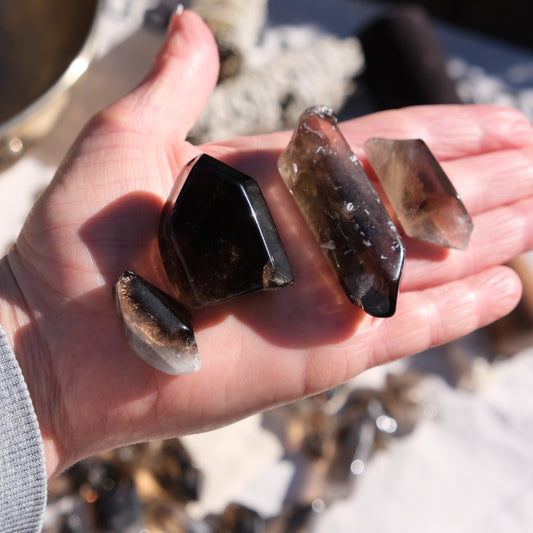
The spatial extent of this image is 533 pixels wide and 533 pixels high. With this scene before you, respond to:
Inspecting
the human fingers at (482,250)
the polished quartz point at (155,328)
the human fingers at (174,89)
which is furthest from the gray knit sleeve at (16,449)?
the human fingers at (482,250)

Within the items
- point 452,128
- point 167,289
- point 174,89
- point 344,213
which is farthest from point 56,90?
point 452,128

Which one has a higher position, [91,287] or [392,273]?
[91,287]

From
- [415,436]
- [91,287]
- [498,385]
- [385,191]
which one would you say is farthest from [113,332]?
[498,385]

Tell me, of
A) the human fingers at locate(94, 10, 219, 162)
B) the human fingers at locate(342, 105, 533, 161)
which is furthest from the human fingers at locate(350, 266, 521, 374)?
the human fingers at locate(94, 10, 219, 162)

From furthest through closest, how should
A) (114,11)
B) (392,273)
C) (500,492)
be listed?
(114,11), (500,492), (392,273)

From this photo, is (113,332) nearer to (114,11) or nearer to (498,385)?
(498,385)

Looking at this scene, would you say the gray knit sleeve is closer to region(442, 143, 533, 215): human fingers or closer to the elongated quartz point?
the elongated quartz point
